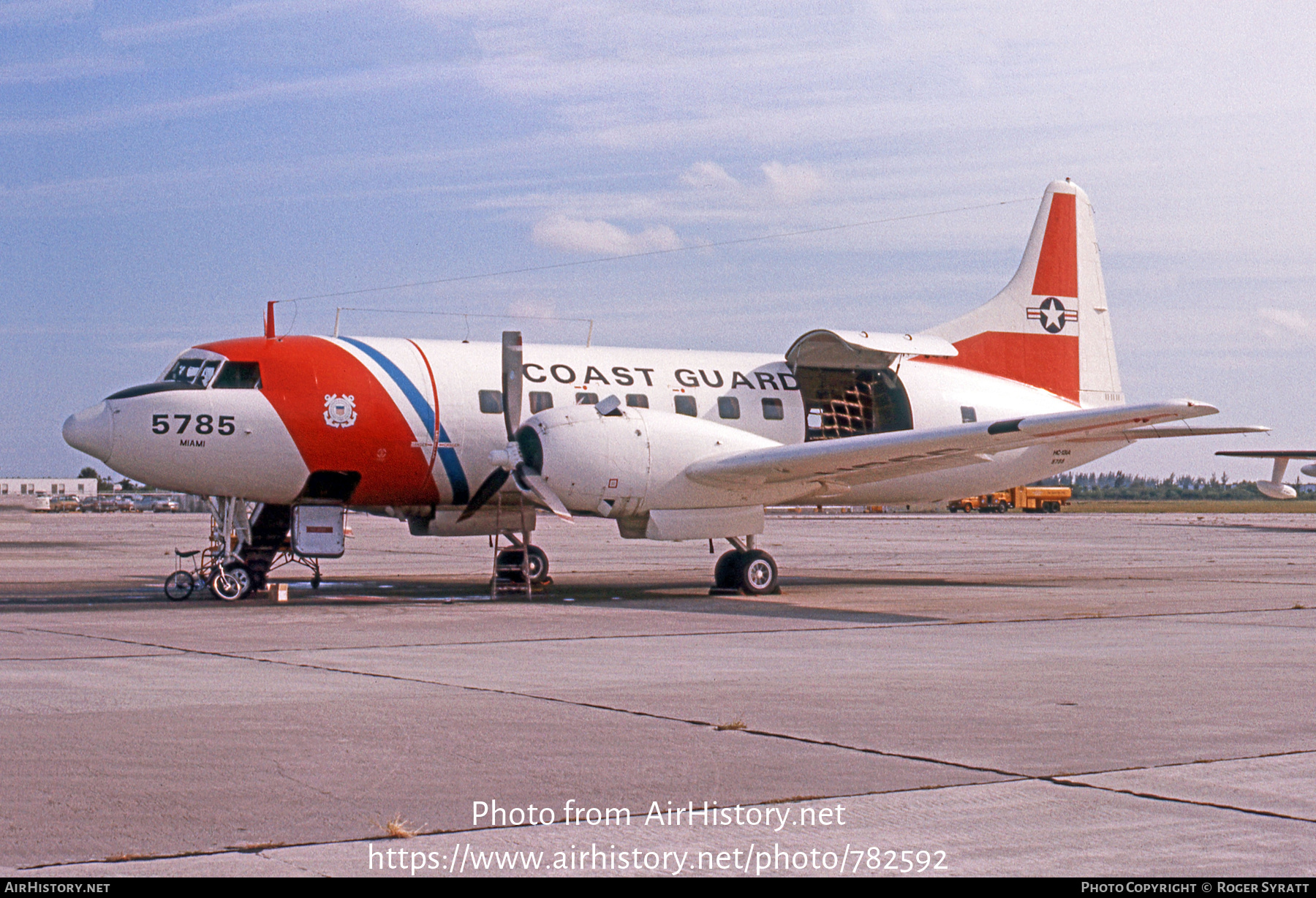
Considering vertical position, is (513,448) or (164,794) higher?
(513,448)

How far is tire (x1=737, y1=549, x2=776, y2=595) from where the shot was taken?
21.2 meters

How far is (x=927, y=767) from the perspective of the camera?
7.34m

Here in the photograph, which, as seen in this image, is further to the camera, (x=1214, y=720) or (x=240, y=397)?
(x=240, y=397)

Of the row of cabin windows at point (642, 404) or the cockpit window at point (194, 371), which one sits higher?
the cockpit window at point (194, 371)

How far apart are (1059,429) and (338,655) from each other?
10.4 m

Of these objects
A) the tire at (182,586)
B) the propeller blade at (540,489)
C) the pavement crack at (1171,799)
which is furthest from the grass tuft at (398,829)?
the tire at (182,586)

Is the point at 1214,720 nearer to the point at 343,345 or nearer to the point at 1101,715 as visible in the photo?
the point at 1101,715

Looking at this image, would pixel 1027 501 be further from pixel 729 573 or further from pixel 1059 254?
pixel 729 573

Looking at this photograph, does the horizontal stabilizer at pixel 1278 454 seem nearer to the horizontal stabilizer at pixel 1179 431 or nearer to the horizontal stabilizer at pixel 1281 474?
the horizontal stabilizer at pixel 1281 474

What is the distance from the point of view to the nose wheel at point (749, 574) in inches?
833

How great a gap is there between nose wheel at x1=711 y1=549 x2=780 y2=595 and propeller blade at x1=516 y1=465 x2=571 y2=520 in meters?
3.00
